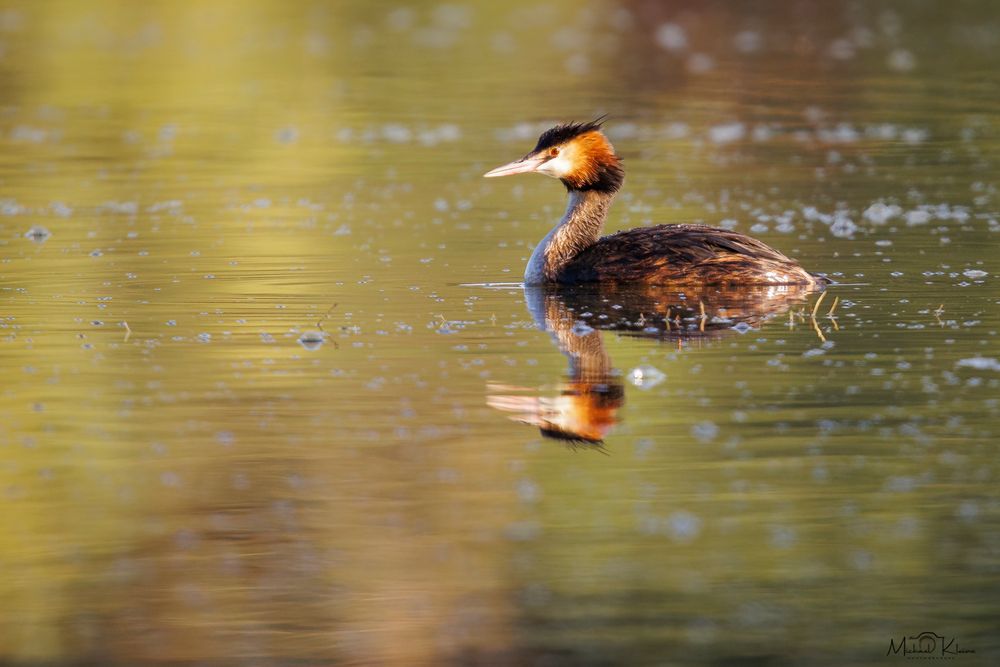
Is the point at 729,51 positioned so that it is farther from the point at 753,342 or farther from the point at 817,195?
the point at 753,342

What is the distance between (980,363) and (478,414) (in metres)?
2.89

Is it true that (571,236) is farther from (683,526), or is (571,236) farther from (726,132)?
(726,132)

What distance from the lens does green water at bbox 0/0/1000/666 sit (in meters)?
6.25

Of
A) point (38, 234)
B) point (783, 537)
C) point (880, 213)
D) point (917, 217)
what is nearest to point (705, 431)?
point (783, 537)

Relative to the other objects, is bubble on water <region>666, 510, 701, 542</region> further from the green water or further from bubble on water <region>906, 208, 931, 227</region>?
bubble on water <region>906, 208, 931, 227</region>

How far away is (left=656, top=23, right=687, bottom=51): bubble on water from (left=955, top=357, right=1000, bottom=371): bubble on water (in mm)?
26697

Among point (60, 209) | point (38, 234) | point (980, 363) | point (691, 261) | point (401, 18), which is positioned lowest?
point (980, 363)

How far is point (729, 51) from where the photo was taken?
35219 millimetres

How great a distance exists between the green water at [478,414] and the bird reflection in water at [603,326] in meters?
0.04

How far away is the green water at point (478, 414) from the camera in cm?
625

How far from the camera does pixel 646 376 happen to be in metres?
9.55

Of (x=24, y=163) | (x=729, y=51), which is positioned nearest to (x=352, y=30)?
(x=729, y=51)

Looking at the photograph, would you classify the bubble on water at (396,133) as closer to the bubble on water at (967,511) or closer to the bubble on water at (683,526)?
the bubble on water at (683,526)

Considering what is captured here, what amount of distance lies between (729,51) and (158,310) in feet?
82.1
